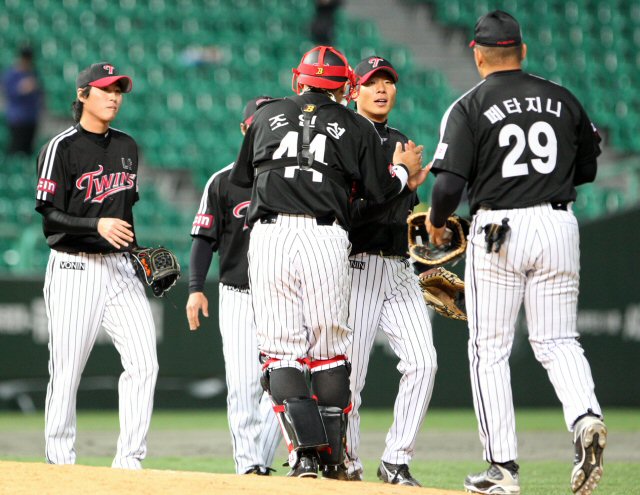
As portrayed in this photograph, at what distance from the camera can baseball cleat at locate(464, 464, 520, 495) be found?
17.3 feet

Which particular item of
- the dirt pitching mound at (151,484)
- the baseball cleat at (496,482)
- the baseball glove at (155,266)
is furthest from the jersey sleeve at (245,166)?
the baseball cleat at (496,482)

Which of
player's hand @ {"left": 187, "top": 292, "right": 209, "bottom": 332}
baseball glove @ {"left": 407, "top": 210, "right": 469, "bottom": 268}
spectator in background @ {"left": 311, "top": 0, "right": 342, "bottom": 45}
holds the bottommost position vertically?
player's hand @ {"left": 187, "top": 292, "right": 209, "bottom": 332}

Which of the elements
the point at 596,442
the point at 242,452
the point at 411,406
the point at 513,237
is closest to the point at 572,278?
the point at 513,237

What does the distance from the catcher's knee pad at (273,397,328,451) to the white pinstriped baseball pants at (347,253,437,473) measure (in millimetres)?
877

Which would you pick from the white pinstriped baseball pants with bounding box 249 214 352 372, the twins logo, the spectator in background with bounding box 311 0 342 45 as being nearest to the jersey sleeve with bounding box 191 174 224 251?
the twins logo

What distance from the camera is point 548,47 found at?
18.4m

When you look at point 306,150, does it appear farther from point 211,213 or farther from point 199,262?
point 199,262

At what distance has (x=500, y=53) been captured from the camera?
5.54m

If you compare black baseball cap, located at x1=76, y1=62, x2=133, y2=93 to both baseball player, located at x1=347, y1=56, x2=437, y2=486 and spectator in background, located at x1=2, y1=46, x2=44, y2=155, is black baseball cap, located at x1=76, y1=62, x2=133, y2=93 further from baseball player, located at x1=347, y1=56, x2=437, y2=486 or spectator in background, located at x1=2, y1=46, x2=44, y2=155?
spectator in background, located at x1=2, y1=46, x2=44, y2=155

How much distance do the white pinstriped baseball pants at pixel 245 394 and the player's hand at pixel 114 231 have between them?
0.94 m

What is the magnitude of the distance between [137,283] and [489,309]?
228 centimetres

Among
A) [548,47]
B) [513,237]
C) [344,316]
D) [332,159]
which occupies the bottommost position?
[344,316]

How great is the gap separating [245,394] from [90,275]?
118 centimetres

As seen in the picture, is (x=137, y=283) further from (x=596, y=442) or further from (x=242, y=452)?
(x=596, y=442)
